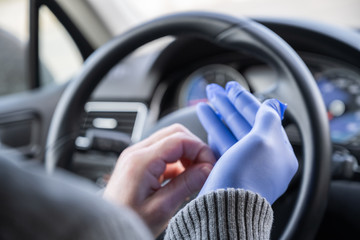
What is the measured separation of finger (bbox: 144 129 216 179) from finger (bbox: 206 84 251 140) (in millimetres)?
45

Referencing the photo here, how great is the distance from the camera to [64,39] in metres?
1.54

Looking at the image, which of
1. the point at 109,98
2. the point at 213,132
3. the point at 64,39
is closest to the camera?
the point at 213,132

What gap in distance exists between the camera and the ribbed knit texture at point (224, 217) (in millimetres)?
372

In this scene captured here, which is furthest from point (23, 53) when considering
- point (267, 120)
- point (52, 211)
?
point (52, 211)

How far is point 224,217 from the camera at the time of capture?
0.37 metres

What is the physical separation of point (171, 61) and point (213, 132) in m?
0.71

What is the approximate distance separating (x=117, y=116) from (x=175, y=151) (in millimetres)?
697

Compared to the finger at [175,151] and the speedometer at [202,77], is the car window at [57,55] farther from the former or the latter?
the finger at [175,151]

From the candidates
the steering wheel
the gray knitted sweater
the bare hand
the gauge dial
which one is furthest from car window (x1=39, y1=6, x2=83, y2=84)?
the gray knitted sweater

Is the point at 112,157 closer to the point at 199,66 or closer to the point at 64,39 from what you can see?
the point at 199,66

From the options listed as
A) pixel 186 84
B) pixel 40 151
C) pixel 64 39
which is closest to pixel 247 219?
pixel 186 84

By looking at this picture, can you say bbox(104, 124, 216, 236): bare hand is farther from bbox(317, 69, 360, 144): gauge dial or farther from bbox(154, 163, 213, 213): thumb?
bbox(317, 69, 360, 144): gauge dial

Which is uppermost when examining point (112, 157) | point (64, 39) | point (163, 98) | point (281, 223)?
point (64, 39)

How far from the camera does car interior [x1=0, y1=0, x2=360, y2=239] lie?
58cm
